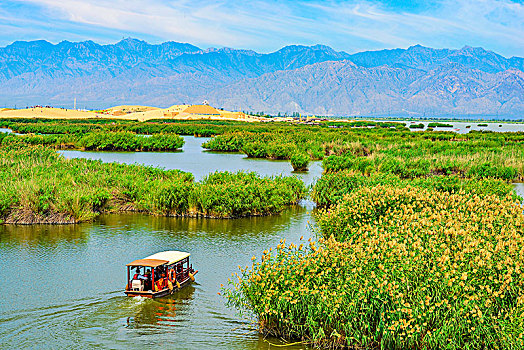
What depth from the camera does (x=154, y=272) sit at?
1435 centimetres

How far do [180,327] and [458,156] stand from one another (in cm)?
3508

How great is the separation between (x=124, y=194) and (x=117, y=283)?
33.9 feet

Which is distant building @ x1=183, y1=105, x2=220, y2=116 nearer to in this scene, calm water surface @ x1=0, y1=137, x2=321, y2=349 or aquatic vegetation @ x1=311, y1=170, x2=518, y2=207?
aquatic vegetation @ x1=311, y1=170, x2=518, y2=207

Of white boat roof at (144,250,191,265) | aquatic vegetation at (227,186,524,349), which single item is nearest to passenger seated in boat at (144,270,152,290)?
white boat roof at (144,250,191,265)

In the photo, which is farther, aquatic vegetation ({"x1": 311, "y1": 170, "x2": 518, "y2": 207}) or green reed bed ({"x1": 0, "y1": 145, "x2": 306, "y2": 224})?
aquatic vegetation ({"x1": 311, "y1": 170, "x2": 518, "y2": 207})

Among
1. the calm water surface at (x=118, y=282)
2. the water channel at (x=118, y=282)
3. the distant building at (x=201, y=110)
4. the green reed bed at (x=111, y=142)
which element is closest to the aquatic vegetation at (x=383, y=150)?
the green reed bed at (x=111, y=142)

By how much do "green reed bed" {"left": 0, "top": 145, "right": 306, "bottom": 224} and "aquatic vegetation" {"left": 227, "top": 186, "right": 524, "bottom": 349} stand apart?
38.8 feet

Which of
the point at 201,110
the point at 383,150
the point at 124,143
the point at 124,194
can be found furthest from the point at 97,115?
the point at 124,194

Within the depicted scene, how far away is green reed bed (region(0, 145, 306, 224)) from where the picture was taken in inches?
885

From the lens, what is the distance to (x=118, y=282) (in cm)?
1549

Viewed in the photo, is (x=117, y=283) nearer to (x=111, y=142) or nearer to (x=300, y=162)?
(x=300, y=162)

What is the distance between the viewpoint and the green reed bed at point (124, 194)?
22469 millimetres

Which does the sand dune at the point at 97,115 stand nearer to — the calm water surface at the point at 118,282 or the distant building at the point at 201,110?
the distant building at the point at 201,110

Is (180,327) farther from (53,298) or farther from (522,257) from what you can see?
(522,257)
